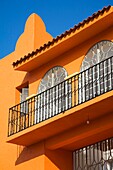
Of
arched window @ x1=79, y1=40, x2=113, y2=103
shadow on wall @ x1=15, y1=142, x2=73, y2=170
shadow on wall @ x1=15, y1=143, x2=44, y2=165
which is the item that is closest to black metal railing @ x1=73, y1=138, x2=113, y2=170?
shadow on wall @ x1=15, y1=142, x2=73, y2=170

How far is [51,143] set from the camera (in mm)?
16531

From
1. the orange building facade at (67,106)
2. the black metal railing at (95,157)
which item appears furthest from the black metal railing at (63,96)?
the black metal railing at (95,157)

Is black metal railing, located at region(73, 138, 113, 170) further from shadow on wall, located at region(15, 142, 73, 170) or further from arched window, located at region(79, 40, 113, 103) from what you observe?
arched window, located at region(79, 40, 113, 103)

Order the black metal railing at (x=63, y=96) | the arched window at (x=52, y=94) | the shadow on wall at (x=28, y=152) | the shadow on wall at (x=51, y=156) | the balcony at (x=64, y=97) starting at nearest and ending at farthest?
the balcony at (x=64, y=97)
the black metal railing at (x=63, y=96)
the arched window at (x=52, y=94)
the shadow on wall at (x=51, y=156)
the shadow on wall at (x=28, y=152)

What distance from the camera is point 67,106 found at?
52.9 ft

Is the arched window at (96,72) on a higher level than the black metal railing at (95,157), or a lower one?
higher

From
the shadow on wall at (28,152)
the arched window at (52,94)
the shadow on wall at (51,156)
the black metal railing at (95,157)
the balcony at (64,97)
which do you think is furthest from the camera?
the shadow on wall at (28,152)

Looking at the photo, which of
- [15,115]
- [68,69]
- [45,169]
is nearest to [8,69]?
[15,115]

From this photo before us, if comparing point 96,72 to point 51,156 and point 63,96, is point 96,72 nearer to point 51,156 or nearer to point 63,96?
point 63,96

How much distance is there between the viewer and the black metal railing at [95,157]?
52.6 ft

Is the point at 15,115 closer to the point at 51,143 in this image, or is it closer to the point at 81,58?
the point at 51,143

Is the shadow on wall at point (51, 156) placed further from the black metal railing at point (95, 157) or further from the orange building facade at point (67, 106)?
the black metal railing at point (95, 157)

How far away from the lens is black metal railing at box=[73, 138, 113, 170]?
16.0 meters

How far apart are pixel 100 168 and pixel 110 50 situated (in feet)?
11.9
